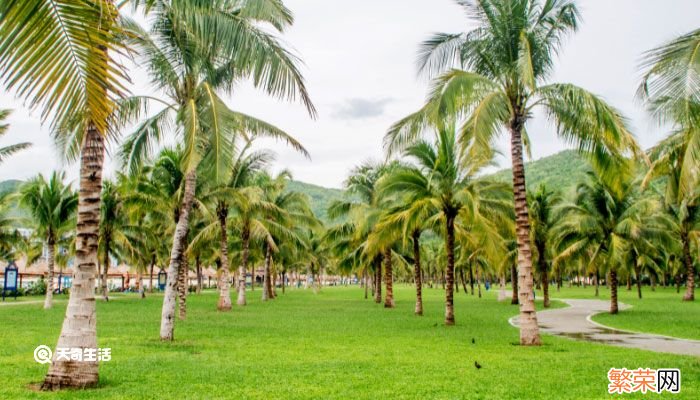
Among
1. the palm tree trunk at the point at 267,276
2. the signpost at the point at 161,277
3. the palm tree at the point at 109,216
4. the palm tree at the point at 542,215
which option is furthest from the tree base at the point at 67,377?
the signpost at the point at 161,277

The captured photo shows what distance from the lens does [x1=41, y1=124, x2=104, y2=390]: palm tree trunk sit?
7273mm

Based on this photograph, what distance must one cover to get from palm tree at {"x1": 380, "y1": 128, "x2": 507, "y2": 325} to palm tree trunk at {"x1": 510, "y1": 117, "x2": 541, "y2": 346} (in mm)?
4336

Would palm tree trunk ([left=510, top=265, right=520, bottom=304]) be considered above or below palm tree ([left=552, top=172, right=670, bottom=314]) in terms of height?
below

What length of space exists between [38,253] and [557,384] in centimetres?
4918

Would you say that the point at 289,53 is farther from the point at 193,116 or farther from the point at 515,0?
the point at 515,0

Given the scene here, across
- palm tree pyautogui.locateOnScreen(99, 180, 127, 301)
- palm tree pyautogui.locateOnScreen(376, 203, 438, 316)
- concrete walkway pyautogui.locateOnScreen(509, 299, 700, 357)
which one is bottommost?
concrete walkway pyautogui.locateOnScreen(509, 299, 700, 357)

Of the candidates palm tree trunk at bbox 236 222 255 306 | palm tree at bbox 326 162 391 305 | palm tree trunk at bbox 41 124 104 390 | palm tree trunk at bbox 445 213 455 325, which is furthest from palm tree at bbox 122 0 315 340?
palm tree trunk at bbox 236 222 255 306

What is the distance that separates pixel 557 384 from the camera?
8.07 metres

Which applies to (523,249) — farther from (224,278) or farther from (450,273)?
(224,278)

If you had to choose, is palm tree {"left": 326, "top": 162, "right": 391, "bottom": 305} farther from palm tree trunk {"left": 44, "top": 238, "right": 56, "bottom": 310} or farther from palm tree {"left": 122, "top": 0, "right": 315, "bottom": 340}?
→ palm tree trunk {"left": 44, "top": 238, "right": 56, "bottom": 310}

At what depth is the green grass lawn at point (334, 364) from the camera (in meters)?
7.47

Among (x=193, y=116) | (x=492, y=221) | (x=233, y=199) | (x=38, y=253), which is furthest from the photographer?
(x=38, y=253)

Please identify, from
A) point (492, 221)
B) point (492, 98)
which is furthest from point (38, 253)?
point (492, 98)

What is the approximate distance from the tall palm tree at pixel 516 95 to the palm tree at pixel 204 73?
13.4ft
